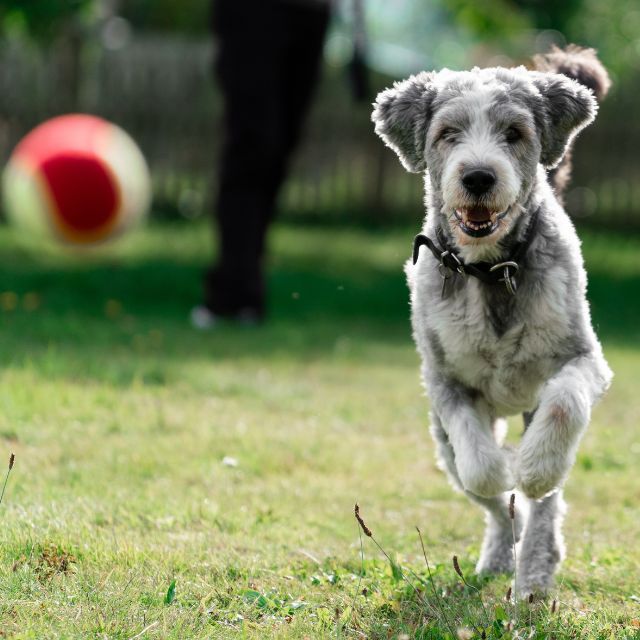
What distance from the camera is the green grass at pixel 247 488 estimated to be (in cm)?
363

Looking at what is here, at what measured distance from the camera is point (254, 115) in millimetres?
8797

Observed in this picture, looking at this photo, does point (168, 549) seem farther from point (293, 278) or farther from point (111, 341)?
point (293, 278)

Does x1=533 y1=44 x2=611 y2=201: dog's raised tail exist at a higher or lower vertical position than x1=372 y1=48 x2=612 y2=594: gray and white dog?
higher

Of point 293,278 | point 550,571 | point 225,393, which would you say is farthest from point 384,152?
point 550,571

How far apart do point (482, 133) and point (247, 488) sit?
1969 mm

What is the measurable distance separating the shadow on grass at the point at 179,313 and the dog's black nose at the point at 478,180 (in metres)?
3.49

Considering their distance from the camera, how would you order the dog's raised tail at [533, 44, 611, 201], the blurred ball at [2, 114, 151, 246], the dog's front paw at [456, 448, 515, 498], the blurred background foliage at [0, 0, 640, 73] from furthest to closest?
the blurred background foliage at [0, 0, 640, 73] → the blurred ball at [2, 114, 151, 246] → the dog's raised tail at [533, 44, 611, 201] → the dog's front paw at [456, 448, 515, 498]

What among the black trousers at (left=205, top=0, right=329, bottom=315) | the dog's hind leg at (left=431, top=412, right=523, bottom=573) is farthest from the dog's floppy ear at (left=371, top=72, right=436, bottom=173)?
the black trousers at (left=205, top=0, right=329, bottom=315)

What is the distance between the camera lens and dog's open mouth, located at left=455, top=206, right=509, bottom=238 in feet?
13.3

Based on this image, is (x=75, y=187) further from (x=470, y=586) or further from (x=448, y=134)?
(x=470, y=586)

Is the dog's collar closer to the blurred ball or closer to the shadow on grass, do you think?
the shadow on grass

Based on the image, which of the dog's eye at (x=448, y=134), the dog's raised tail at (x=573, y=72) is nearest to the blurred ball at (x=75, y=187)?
the dog's raised tail at (x=573, y=72)

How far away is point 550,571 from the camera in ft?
14.0

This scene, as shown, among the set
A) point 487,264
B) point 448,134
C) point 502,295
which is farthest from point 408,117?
point 502,295
